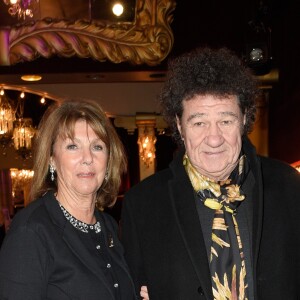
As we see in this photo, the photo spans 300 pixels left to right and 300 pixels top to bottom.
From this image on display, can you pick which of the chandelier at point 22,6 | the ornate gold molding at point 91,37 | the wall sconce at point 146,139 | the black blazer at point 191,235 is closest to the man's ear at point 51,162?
the black blazer at point 191,235

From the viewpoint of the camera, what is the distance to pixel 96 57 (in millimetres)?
5672

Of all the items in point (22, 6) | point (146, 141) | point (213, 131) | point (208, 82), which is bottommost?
point (213, 131)

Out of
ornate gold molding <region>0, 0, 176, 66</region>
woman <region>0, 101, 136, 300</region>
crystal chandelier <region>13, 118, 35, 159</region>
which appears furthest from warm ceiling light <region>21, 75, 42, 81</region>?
woman <region>0, 101, 136, 300</region>

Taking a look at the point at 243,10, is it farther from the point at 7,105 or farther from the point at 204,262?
the point at 204,262

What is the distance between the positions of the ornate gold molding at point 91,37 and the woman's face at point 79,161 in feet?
12.0

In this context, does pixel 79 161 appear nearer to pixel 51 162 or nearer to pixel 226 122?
pixel 51 162

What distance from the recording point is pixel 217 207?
203cm

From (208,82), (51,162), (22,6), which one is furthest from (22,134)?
(208,82)

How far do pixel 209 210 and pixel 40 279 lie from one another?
0.72 metres

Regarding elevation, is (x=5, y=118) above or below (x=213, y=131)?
above

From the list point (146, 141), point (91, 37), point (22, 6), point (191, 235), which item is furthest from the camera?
point (146, 141)

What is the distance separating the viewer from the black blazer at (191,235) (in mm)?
1945

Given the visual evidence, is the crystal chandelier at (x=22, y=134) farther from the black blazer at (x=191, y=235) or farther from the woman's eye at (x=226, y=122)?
the woman's eye at (x=226, y=122)

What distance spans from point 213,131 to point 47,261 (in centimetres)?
79
